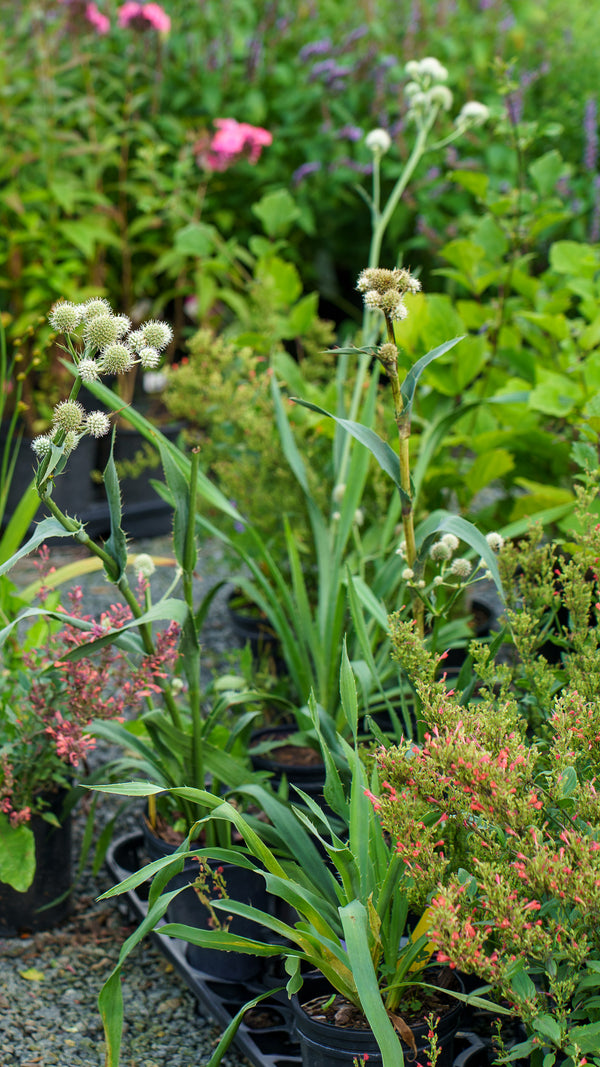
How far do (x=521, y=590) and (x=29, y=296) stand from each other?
2.50 metres

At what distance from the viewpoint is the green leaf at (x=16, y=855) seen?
1.48 meters

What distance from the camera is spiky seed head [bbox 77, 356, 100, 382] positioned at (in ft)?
3.54

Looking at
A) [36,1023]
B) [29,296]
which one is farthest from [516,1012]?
[29,296]

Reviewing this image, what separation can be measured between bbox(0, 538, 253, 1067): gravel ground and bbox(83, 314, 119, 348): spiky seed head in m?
0.94

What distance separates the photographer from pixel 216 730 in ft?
5.64

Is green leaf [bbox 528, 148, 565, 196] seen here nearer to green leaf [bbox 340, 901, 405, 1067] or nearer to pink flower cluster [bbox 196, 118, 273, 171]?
pink flower cluster [bbox 196, 118, 273, 171]

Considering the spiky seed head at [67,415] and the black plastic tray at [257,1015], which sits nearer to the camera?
the spiky seed head at [67,415]

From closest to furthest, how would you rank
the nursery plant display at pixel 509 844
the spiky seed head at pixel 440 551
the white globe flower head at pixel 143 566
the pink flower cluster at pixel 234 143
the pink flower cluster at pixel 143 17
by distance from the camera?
the nursery plant display at pixel 509 844 → the spiky seed head at pixel 440 551 → the white globe flower head at pixel 143 566 → the pink flower cluster at pixel 234 143 → the pink flower cluster at pixel 143 17

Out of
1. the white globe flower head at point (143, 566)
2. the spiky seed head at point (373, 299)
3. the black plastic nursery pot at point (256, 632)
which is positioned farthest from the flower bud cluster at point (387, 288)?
the black plastic nursery pot at point (256, 632)

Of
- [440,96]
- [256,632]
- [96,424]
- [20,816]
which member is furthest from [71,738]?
[440,96]

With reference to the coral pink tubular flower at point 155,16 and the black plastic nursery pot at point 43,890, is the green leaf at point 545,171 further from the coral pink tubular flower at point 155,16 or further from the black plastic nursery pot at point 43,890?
the coral pink tubular flower at point 155,16

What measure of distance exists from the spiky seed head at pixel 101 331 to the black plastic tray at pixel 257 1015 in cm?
76

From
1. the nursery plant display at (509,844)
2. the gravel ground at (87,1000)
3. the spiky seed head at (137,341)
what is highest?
the spiky seed head at (137,341)

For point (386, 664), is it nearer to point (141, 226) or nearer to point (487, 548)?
point (487, 548)
